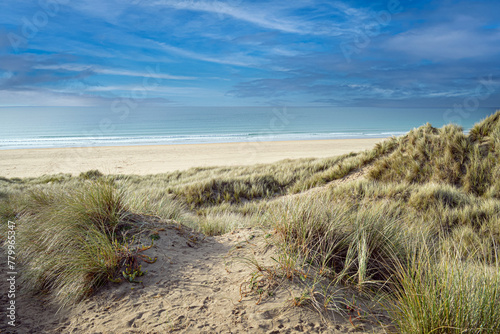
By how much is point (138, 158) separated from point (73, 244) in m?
23.5

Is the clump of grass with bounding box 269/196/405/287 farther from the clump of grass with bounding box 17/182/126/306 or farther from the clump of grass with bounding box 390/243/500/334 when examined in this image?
the clump of grass with bounding box 17/182/126/306

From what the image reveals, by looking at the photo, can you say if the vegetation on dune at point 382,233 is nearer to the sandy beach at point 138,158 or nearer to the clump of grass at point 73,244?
the clump of grass at point 73,244

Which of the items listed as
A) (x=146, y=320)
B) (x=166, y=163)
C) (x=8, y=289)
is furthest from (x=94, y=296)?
(x=166, y=163)

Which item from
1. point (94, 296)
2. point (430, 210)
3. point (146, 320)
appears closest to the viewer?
point (146, 320)

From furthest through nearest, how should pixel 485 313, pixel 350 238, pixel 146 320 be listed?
1. pixel 350 238
2. pixel 146 320
3. pixel 485 313

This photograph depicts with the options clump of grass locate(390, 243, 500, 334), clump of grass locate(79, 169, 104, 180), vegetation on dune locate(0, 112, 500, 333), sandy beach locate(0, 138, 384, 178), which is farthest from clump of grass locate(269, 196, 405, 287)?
sandy beach locate(0, 138, 384, 178)

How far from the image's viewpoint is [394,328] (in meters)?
2.45

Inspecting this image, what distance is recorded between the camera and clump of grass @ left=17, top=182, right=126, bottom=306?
3.26 meters

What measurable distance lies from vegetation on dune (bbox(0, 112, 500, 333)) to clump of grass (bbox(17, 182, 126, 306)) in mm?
14

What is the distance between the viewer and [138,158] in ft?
85.4

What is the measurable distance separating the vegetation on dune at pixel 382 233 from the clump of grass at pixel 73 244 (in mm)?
14

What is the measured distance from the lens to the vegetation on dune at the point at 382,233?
2312 mm

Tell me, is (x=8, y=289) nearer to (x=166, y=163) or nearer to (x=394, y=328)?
(x=394, y=328)

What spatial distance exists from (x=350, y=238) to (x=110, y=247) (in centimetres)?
262
